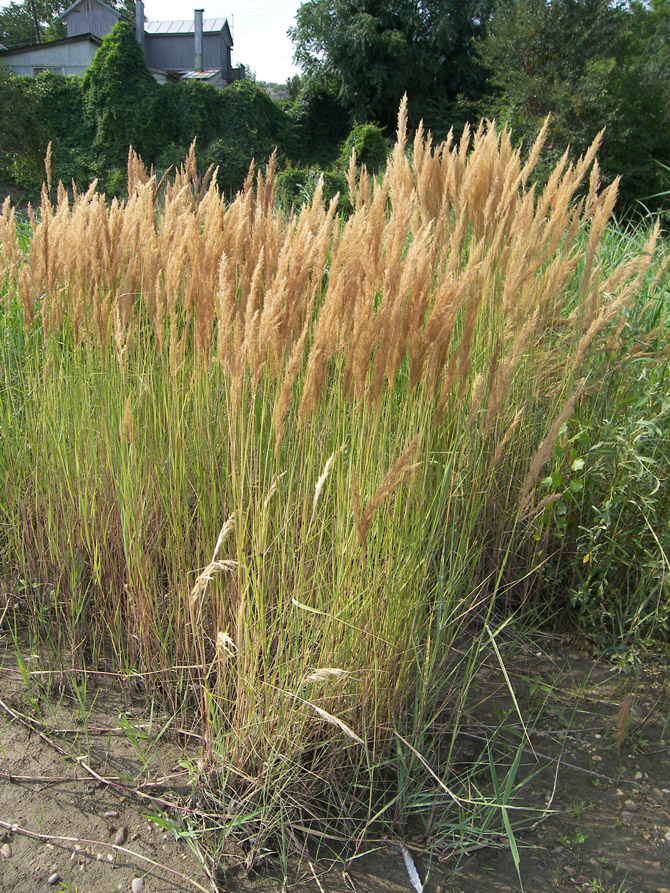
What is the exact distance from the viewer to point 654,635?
2410 millimetres

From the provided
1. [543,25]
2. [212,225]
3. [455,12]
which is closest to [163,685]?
[212,225]

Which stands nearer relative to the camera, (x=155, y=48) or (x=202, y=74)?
(x=202, y=74)

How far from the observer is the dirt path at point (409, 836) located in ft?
5.04

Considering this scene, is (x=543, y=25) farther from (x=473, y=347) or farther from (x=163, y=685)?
(x=163, y=685)

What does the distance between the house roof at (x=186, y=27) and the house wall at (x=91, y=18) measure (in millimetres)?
2806

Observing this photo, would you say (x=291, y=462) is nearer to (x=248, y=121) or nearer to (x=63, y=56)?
(x=248, y=121)

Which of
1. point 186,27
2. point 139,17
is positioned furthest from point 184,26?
point 139,17

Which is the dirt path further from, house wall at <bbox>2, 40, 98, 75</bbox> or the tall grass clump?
house wall at <bbox>2, 40, 98, 75</bbox>

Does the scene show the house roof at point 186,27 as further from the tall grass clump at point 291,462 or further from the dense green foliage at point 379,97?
the tall grass clump at point 291,462

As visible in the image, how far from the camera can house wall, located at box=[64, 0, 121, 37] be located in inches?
1448

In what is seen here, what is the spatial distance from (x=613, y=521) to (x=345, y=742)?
50.4 inches

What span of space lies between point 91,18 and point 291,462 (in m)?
45.1

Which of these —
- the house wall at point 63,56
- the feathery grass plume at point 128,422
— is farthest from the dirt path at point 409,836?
the house wall at point 63,56

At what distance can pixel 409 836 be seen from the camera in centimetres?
164
